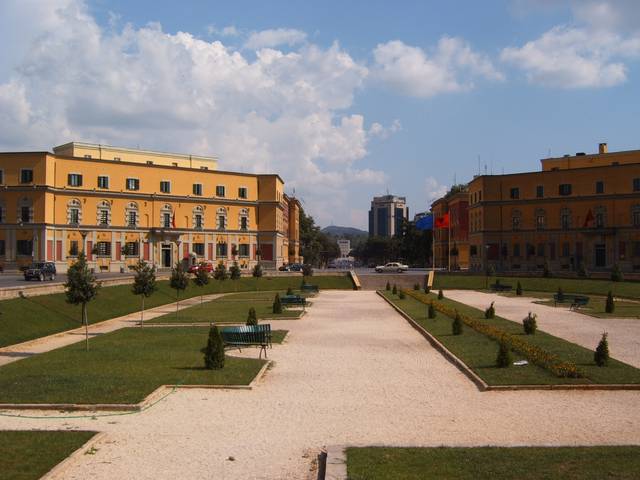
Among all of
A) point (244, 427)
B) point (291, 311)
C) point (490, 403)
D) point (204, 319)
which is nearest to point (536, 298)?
A: point (291, 311)

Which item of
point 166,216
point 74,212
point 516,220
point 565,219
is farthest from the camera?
point 516,220

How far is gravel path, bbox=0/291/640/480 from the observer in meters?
9.75

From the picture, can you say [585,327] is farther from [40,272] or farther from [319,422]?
[40,272]

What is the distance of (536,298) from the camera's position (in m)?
48.0

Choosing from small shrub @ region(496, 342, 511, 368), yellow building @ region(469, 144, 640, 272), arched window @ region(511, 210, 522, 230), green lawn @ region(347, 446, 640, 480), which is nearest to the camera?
green lawn @ region(347, 446, 640, 480)

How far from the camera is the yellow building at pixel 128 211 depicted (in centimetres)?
6638

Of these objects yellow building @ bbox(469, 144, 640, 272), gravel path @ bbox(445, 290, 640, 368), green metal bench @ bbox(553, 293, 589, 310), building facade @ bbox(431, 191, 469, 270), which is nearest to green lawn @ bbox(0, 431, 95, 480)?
gravel path @ bbox(445, 290, 640, 368)

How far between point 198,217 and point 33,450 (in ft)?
227

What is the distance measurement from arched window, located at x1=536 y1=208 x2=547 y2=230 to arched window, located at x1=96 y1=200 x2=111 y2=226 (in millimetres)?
50406

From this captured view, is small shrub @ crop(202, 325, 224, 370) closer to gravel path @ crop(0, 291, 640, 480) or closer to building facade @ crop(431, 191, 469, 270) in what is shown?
gravel path @ crop(0, 291, 640, 480)

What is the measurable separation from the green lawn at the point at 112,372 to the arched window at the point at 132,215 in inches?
2073

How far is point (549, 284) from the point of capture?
57625mm

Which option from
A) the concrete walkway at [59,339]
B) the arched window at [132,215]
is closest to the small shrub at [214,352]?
the concrete walkway at [59,339]

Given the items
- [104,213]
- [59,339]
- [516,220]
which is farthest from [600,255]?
[59,339]
